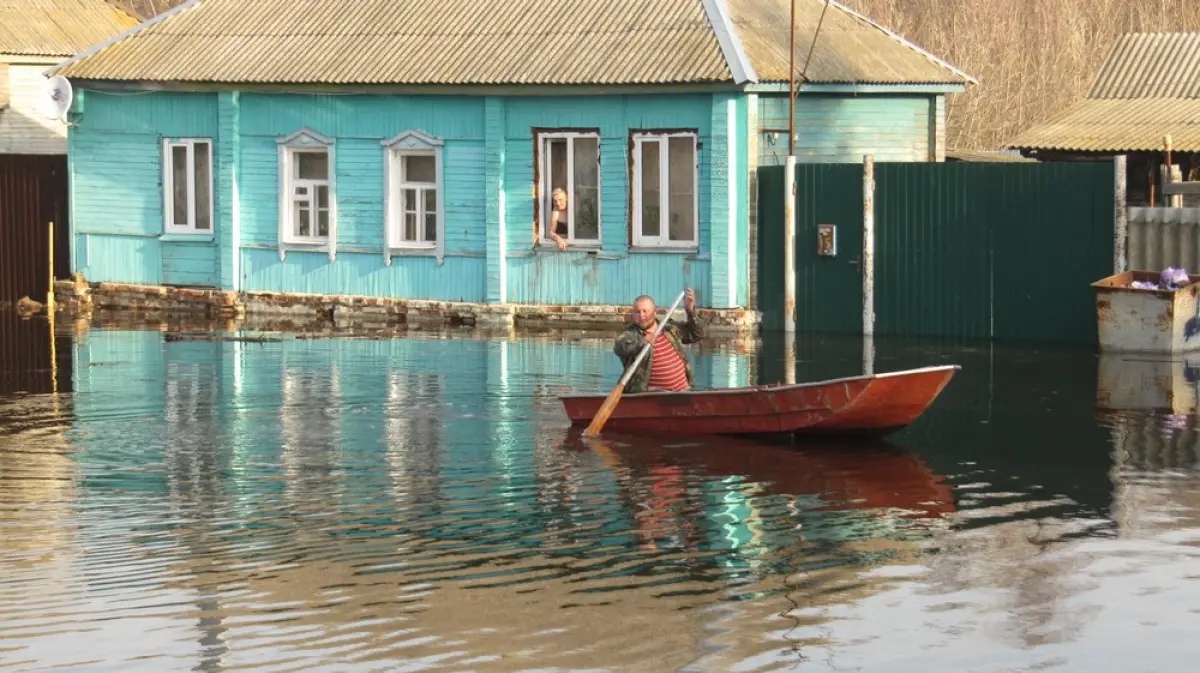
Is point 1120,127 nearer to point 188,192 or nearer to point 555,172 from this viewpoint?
point 555,172

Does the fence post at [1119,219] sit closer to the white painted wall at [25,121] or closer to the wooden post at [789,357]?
the wooden post at [789,357]

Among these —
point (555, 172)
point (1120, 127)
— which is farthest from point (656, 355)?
point (1120, 127)

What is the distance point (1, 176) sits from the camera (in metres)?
34.9

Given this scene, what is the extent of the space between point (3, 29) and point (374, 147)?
50.3ft

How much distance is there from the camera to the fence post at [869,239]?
28188mm

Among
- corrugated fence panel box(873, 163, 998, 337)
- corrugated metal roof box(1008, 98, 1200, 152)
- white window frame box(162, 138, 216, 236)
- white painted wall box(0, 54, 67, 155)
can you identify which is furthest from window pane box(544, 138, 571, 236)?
white painted wall box(0, 54, 67, 155)

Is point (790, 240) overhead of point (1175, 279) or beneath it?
overhead

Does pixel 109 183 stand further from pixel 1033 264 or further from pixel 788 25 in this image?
pixel 1033 264

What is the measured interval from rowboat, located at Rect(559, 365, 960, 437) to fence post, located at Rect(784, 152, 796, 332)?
9502 millimetres

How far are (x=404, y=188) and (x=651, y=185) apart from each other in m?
4.10

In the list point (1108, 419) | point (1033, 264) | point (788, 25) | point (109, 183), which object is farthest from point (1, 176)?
point (1108, 419)

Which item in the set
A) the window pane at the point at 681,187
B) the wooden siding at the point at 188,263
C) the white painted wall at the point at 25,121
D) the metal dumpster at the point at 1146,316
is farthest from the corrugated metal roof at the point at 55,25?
the metal dumpster at the point at 1146,316

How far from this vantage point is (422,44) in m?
31.5

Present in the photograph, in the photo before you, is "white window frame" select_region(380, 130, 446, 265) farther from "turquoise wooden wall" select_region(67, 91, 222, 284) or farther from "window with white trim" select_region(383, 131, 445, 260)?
"turquoise wooden wall" select_region(67, 91, 222, 284)
